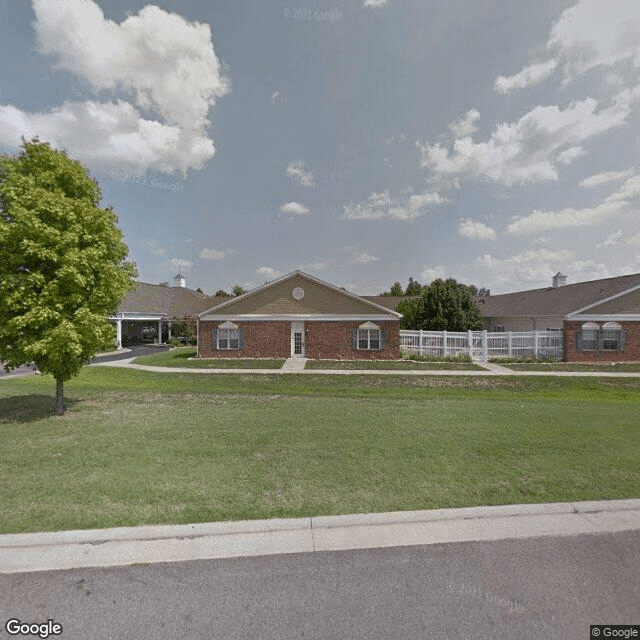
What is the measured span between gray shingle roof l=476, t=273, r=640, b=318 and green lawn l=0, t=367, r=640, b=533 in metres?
16.0

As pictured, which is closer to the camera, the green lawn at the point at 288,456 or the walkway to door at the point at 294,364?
the green lawn at the point at 288,456

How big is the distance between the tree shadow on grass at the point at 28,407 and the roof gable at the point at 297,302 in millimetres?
11583

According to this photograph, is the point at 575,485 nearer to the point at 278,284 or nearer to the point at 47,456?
the point at 47,456

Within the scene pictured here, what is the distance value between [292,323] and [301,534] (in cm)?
1767

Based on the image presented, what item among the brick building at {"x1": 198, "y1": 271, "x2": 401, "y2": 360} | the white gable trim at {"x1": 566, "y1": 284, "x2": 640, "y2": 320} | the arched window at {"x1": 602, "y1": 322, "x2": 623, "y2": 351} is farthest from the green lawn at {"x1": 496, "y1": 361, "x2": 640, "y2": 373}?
the brick building at {"x1": 198, "y1": 271, "x2": 401, "y2": 360}

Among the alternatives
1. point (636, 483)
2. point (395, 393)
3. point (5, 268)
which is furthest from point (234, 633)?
point (395, 393)

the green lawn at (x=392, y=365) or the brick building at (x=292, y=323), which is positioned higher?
the brick building at (x=292, y=323)

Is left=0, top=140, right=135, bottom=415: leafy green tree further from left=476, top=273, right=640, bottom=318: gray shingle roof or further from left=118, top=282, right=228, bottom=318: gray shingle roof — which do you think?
left=476, top=273, right=640, bottom=318: gray shingle roof

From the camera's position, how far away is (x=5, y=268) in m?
7.03

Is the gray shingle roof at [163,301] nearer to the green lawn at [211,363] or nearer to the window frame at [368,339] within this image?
the green lawn at [211,363]

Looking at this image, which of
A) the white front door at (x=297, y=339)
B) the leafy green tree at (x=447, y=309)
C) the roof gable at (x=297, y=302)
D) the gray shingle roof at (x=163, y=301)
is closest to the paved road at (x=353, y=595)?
the roof gable at (x=297, y=302)

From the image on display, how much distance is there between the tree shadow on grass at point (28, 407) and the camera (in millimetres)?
7688

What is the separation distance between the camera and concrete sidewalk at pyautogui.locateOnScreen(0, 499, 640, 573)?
126 inches

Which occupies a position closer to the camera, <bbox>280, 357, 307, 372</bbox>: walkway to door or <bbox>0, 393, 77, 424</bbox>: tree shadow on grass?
<bbox>0, 393, 77, 424</bbox>: tree shadow on grass
